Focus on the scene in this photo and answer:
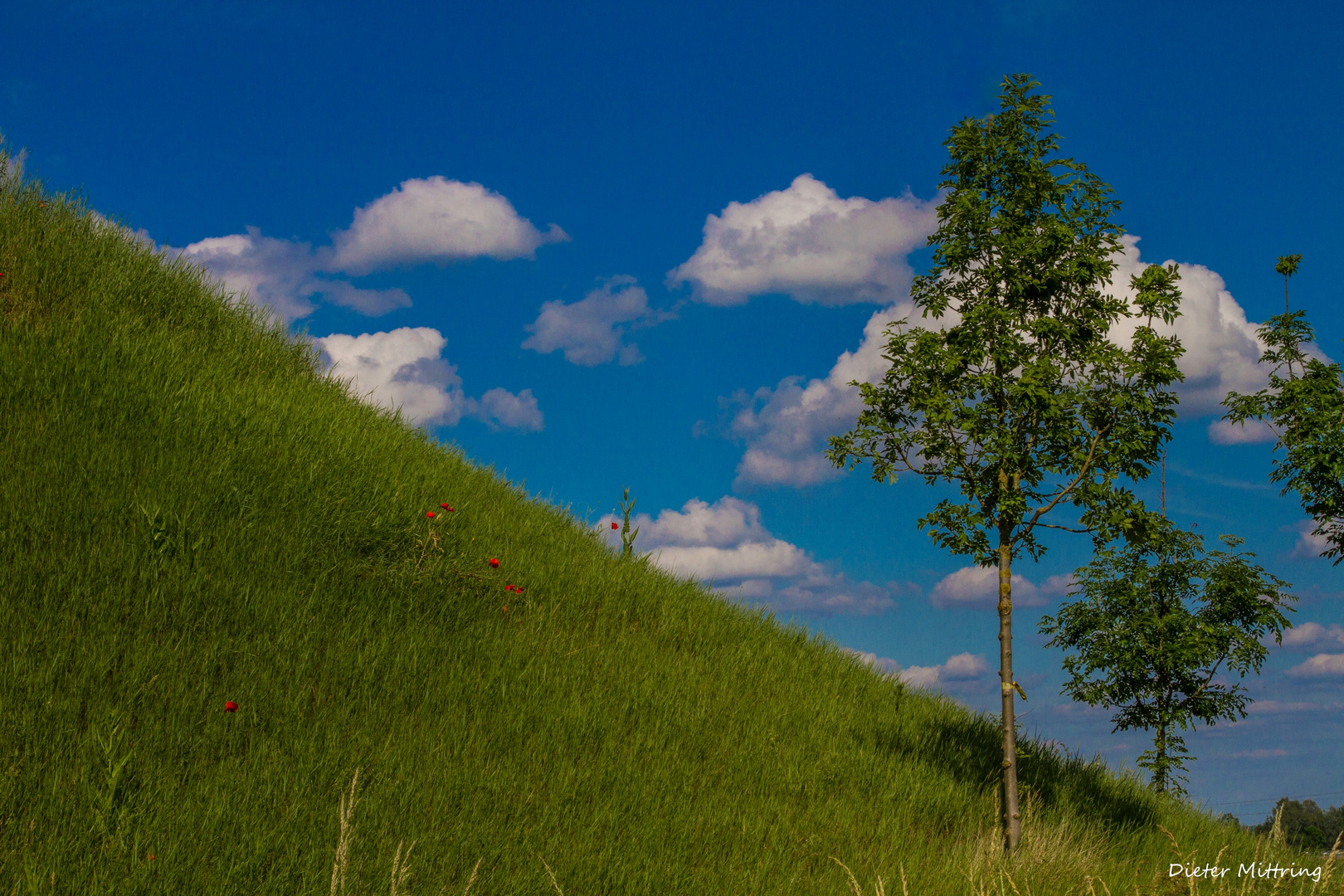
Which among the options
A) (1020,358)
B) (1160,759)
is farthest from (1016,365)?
(1160,759)

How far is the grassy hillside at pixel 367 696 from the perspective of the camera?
19.9 feet

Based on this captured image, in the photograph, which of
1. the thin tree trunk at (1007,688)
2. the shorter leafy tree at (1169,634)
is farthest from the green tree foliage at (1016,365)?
the shorter leafy tree at (1169,634)

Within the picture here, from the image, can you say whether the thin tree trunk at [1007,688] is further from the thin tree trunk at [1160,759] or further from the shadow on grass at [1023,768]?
the thin tree trunk at [1160,759]

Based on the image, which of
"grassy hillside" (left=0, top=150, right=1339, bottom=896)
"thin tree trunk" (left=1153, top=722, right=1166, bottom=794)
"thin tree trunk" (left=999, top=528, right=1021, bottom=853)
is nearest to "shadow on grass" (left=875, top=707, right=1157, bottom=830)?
"grassy hillside" (left=0, top=150, right=1339, bottom=896)

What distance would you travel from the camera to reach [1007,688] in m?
8.47

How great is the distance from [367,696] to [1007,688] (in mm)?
6182

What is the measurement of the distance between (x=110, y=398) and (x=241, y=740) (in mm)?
5477

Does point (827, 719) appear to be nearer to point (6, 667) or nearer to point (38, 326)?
point (6, 667)

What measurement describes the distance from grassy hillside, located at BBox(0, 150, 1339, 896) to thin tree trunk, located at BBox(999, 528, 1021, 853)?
45 cm

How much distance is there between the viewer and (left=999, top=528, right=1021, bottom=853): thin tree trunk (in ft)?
27.3

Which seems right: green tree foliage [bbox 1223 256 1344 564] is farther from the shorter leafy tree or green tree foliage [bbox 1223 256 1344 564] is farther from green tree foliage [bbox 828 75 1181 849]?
green tree foliage [bbox 828 75 1181 849]

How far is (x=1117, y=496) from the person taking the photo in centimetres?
847

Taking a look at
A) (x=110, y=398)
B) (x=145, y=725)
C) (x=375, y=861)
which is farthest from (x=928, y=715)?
A: (x=110, y=398)

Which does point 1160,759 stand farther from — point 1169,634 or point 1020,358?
point 1020,358
